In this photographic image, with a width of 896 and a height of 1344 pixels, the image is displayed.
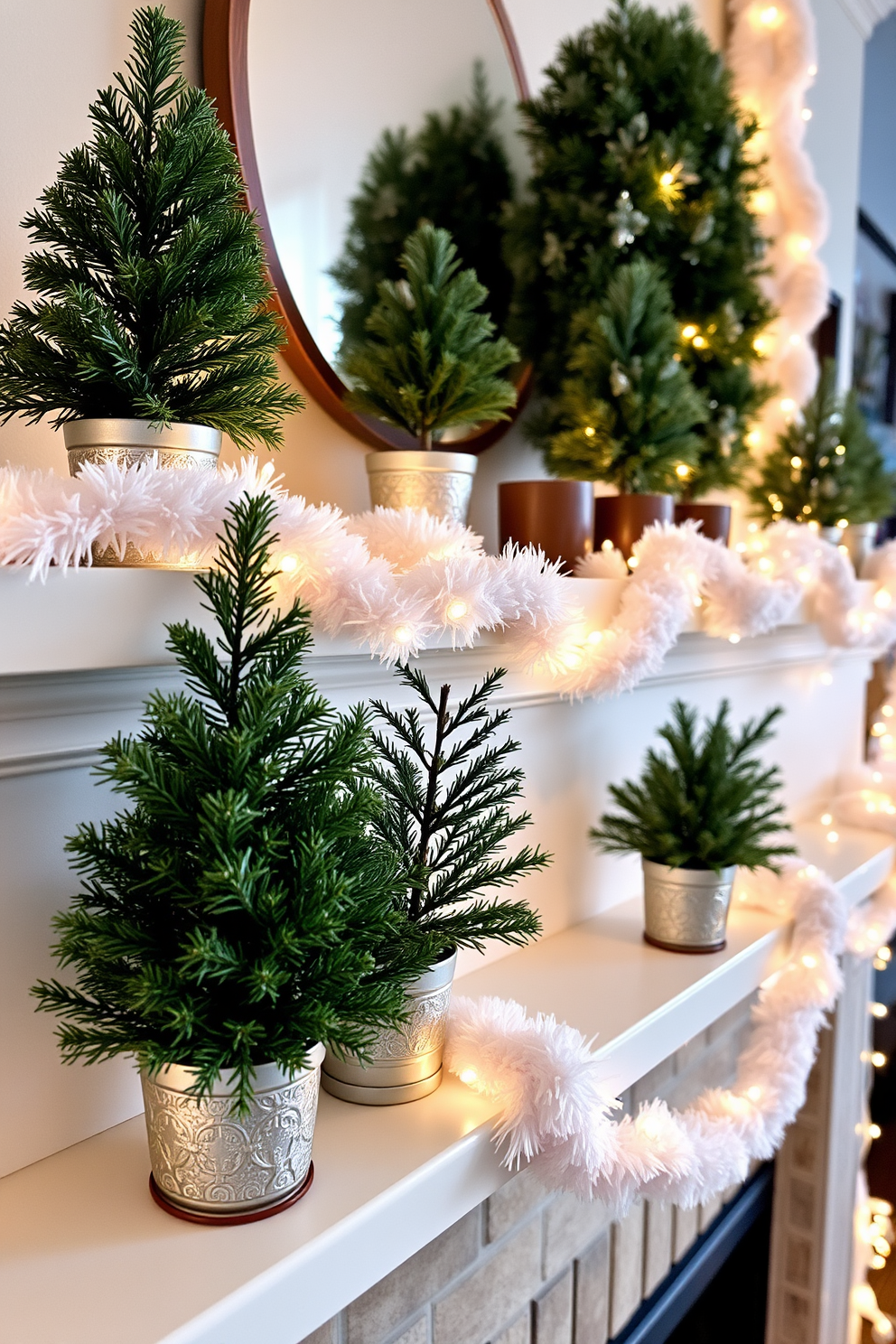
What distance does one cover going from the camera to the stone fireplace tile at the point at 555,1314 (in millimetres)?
1007

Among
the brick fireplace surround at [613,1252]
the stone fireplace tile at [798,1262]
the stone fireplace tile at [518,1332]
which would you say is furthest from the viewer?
the stone fireplace tile at [798,1262]

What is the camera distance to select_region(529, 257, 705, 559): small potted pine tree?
954mm

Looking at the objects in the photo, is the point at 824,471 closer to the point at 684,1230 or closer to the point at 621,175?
A: the point at 621,175

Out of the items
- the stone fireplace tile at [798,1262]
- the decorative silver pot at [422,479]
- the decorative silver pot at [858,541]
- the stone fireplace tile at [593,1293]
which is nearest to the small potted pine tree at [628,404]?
the decorative silver pot at [422,479]

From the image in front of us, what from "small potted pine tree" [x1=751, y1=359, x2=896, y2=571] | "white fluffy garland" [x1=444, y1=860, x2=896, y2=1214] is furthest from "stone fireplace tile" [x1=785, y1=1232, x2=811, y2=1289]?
"small potted pine tree" [x1=751, y1=359, x2=896, y2=571]

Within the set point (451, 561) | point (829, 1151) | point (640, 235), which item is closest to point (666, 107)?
point (640, 235)

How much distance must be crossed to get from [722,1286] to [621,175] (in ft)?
5.48

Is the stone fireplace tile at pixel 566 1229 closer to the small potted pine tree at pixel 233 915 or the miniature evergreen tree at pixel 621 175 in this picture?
the small potted pine tree at pixel 233 915

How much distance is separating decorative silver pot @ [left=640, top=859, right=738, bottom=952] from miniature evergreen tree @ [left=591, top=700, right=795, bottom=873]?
0.01 metres

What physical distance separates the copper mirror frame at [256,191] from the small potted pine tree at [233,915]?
33cm

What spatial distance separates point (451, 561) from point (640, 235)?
0.62 meters

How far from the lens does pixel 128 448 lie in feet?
1.78

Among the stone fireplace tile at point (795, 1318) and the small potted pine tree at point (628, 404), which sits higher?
the small potted pine tree at point (628, 404)

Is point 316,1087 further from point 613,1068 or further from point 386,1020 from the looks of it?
point 613,1068
